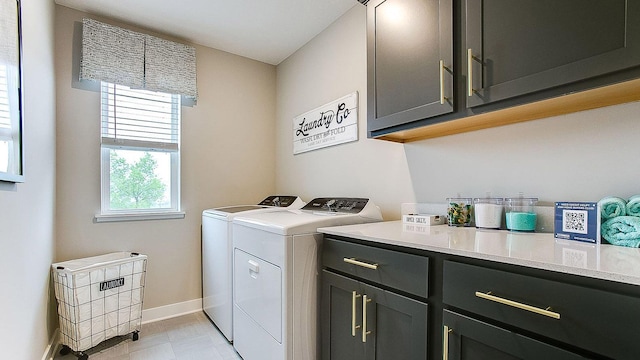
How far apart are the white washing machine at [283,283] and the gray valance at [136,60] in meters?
1.59

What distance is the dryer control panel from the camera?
1899 mm

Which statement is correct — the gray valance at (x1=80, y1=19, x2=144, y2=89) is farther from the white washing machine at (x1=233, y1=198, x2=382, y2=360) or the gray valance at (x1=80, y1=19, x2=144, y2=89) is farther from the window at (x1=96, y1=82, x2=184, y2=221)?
the white washing machine at (x1=233, y1=198, x2=382, y2=360)

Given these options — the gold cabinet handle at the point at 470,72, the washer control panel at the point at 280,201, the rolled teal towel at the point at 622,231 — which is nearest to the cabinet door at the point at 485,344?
the rolled teal towel at the point at 622,231

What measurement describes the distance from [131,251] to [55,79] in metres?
1.46

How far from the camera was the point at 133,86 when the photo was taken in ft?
8.00

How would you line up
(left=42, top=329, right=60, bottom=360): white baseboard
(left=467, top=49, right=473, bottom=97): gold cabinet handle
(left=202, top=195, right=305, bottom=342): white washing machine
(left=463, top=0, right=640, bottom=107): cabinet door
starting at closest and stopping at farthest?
(left=463, top=0, right=640, bottom=107): cabinet door
(left=467, top=49, right=473, bottom=97): gold cabinet handle
(left=42, top=329, right=60, bottom=360): white baseboard
(left=202, top=195, right=305, bottom=342): white washing machine

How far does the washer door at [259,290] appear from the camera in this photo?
155cm

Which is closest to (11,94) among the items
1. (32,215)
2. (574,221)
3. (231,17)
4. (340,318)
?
(32,215)

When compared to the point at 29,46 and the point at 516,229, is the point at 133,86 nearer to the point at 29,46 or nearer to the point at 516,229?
the point at 29,46

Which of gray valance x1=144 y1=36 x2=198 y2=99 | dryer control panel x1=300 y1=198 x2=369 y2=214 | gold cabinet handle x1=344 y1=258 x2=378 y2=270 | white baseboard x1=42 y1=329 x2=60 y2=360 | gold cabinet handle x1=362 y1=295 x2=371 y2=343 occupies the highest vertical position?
gray valance x1=144 y1=36 x2=198 y2=99

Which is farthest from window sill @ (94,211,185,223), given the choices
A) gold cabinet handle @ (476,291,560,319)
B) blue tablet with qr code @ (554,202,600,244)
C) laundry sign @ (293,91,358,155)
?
blue tablet with qr code @ (554,202,600,244)

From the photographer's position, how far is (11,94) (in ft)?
3.88

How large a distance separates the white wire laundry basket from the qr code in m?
2.65

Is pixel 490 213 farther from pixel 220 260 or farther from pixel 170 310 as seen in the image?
pixel 170 310
